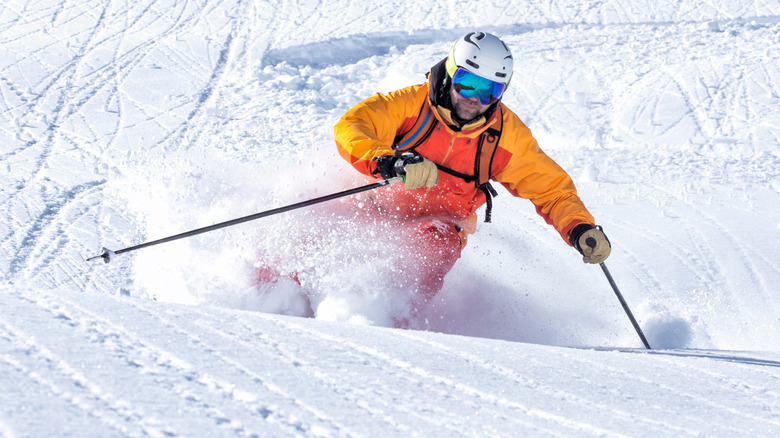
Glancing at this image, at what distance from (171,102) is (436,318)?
492 centimetres

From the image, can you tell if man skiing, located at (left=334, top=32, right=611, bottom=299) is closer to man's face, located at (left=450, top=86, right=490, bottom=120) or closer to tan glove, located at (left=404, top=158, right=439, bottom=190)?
man's face, located at (left=450, top=86, right=490, bottom=120)

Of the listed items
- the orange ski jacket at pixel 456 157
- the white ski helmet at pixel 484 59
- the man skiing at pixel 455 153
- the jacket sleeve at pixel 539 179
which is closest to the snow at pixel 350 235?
the man skiing at pixel 455 153

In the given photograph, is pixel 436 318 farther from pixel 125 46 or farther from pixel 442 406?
pixel 125 46

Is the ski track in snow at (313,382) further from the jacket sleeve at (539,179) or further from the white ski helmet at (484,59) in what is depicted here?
the white ski helmet at (484,59)

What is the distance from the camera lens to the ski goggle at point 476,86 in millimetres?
3770

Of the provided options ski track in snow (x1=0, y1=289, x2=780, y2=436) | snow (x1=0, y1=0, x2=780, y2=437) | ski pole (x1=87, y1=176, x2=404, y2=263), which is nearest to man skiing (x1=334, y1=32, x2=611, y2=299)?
ski pole (x1=87, y1=176, x2=404, y2=263)

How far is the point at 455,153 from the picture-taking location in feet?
13.5

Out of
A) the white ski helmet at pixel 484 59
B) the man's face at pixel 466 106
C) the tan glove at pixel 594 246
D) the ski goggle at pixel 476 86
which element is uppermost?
the white ski helmet at pixel 484 59

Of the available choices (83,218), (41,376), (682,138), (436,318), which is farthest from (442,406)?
(682,138)

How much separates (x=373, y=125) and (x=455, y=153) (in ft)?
1.76

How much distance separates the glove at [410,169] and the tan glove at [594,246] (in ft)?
3.29

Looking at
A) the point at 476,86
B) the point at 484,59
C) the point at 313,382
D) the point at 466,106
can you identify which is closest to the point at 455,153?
the point at 466,106

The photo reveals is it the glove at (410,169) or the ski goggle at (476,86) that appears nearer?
the glove at (410,169)

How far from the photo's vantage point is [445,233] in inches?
162
